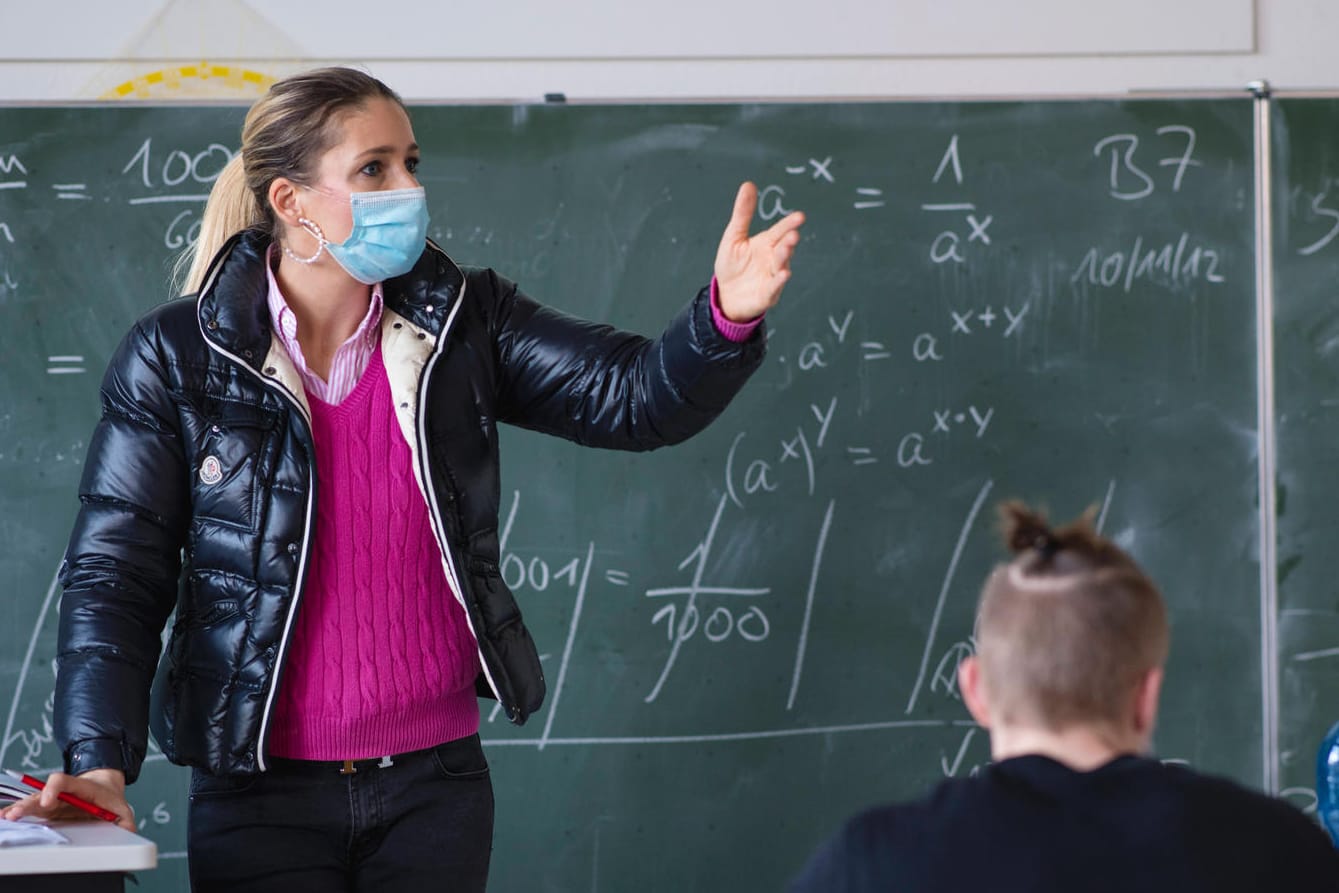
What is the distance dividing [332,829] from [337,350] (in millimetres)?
614

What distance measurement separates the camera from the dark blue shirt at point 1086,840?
108cm

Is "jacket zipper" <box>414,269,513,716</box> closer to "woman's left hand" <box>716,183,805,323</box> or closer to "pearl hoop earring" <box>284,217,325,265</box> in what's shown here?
"pearl hoop earring" <box>284,217,325,265</box>

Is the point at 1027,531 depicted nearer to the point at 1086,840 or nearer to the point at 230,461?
the point at 1086,840

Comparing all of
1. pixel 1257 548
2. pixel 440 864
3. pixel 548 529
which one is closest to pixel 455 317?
pixel 440 864

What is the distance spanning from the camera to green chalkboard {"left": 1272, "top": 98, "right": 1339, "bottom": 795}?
127 inches

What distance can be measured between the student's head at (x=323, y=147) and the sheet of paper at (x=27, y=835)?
30.1 inches

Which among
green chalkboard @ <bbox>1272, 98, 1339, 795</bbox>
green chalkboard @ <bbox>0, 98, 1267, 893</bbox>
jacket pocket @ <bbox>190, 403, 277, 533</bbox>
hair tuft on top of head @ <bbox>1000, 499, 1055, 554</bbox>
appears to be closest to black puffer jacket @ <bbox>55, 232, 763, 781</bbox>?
jacket pocket @ <bbox>190, 403, 277, 533</bbox>

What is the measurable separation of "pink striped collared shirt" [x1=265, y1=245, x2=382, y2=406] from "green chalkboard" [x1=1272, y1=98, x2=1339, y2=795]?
210 centimetres

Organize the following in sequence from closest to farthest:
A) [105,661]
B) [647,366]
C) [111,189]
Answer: [105,661] → [647,366] → [111,189]

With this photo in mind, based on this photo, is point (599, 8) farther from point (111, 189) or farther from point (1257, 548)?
point (1257, 548)

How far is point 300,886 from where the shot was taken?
1812mm

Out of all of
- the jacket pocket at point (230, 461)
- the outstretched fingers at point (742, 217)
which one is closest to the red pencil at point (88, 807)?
the jacket pocket at point (230, 461)

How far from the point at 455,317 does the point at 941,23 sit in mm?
1739

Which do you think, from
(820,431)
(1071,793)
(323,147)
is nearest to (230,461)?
(323,147)
